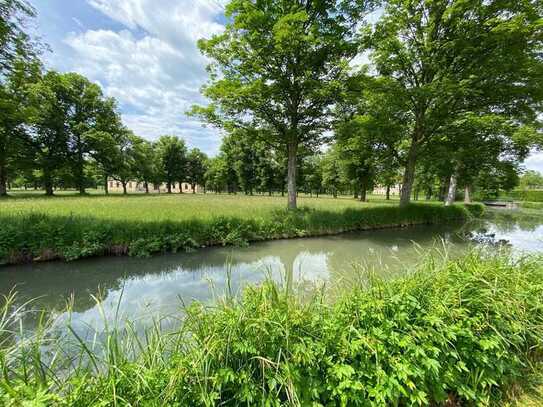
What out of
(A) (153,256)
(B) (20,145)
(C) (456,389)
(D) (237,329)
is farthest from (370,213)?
(B) (20,145)

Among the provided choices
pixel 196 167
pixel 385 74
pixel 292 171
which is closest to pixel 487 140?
pixel 385 74

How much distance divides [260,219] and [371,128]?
23.8ft

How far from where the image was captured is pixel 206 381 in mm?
1408

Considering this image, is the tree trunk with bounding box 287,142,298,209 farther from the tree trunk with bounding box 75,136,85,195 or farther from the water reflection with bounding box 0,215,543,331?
the tree trunk with bounding box 75,136,85,195

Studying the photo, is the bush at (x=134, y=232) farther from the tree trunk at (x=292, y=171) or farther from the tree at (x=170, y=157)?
the tree at (x=170, y=157)

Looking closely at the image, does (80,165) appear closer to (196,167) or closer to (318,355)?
(196,167)

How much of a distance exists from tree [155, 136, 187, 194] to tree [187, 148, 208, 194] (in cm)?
198

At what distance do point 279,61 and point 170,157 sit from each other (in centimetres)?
4000

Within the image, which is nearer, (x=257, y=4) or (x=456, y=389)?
(x=456, y=389)

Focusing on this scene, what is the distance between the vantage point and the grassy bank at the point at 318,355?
142 cm

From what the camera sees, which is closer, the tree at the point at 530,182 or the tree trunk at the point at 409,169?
the tree trunk at the point at 409,169

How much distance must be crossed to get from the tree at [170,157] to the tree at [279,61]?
37213 millimetres

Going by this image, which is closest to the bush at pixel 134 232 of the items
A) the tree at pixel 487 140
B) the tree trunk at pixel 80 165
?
the tree at pixel 487 140

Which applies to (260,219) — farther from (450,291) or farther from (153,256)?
(450,291)
